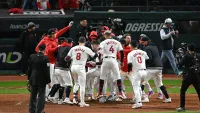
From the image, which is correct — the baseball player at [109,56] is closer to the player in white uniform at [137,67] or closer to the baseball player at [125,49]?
the baseball player at [125,49]

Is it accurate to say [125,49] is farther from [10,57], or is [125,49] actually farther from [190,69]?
[10,57]

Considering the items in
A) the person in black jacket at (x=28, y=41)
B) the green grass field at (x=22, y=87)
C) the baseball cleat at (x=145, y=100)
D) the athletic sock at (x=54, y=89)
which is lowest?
the baseball cleat at (x=145, y=100)

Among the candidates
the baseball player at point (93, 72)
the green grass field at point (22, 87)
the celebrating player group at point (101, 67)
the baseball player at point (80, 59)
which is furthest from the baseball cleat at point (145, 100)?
the green grass field at point (22, 87)

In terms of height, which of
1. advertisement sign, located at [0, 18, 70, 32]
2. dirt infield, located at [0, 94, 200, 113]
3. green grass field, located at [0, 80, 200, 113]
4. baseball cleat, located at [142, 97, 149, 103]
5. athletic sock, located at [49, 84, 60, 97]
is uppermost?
advertisement sign, located at [0, 18, 70, 32]

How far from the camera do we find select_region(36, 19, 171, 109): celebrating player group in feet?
54.6

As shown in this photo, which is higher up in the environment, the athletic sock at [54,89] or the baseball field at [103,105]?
the athletic sock at [54,89]

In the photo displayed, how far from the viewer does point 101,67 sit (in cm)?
1773

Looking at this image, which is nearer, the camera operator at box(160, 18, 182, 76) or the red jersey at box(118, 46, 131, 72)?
the red jersey at box(118, 46, 131, 72)

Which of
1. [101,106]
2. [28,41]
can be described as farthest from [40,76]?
[28,41]

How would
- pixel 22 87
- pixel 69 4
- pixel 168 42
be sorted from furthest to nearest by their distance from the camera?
1. pixel 69 4
2. pixel 168 42
3. pixel 22 87

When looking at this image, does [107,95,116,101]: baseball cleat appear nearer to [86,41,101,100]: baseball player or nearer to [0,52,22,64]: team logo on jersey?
[86,41,101,100]: baseball player

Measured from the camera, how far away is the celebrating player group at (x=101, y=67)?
16656mm

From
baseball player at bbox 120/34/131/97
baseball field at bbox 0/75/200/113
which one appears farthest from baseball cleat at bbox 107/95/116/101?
baseball player at bbox 120/34/131/97

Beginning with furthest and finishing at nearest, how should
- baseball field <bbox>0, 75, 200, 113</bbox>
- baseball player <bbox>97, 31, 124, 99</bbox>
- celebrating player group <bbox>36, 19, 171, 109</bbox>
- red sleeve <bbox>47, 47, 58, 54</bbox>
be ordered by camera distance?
red sleeve <bbox>47, 47, 58, 54</bbox>, baseball player <bbox>97, 31, 124, 99</bbox>, celebrating player group <bbox>36, 19, 171, 109</bbox>, baseball field <bbox>0, 75, 200, 113</bbox>
